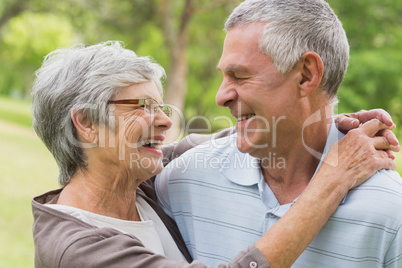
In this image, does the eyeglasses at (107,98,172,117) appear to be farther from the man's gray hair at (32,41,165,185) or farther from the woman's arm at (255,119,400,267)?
the woman's arm at (255,119,400,267)

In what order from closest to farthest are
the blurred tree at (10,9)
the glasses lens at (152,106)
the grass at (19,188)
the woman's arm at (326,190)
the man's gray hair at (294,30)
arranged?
the woman's arm at (326,190)
the man's gray hair at (294,30)
the glasses lens at (152,106)
the grass at (19,188)
the blurred tree at (10,9)

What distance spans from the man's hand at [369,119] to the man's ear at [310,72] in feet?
0.75

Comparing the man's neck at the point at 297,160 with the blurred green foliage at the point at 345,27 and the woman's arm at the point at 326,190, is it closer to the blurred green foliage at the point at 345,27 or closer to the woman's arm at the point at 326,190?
the woman's arm at the point at 326,190

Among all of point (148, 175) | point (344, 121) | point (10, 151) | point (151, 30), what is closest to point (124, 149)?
point (148, 175)

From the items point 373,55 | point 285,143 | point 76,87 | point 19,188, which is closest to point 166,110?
point 76,87

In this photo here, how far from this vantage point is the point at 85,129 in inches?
92.7

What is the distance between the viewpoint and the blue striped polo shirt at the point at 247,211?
2014mm

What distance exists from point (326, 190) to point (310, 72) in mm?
516

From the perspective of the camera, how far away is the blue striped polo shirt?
201 centimetres

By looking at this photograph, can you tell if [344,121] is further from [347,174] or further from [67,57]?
[67,57]

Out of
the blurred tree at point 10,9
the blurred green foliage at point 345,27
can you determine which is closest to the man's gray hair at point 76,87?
the blurred green foliage at point 345,27

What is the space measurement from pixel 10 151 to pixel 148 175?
13.1m

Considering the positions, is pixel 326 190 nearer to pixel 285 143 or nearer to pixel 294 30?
pixel 285 143

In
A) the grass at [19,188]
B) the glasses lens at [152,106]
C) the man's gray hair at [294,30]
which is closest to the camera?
the man's gray hair at [294,30]
